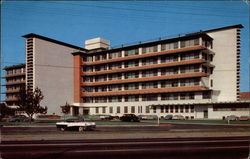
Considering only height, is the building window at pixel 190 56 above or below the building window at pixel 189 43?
below

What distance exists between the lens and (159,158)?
34.5ft

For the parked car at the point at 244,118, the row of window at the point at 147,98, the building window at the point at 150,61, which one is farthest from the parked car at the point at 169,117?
the building window at the point at 150,61

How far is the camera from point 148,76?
6475 cm

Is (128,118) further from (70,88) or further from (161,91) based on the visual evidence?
(70,88)

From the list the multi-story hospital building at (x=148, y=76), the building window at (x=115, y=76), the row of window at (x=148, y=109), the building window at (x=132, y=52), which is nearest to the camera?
the multi-story hospital building at (x=148, y=76)

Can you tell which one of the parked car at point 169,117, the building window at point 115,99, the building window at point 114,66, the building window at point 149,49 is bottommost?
the parked car at point 169,117

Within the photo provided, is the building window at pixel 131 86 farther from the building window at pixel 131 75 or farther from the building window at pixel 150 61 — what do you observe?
the building window at pixel 150 61

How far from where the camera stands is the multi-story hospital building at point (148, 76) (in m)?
56.7

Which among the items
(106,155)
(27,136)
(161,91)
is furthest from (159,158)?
(161,91)

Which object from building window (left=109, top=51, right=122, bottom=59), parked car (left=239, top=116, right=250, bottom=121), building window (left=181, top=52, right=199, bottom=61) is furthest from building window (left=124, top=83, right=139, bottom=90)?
parked car (left=239, top=116, right=250, bottom=121)

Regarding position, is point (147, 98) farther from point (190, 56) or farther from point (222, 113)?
point (222, 113)

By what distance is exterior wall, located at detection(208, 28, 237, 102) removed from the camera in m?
57.2

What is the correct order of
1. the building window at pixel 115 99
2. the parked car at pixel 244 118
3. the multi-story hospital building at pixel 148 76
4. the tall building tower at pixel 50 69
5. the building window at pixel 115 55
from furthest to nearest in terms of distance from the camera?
the tall building tower at pixel 50 69, the building window at pixel 115 55, the building window at pixel 115 99, the multi-story hospital building at pixel 148 76, the parked car at pixel 244 118

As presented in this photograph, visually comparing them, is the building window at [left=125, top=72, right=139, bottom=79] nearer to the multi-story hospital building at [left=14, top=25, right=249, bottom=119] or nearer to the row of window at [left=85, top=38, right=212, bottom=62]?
the multi-story hospital building at [left=14, top=25, right=249, bottom=119]
